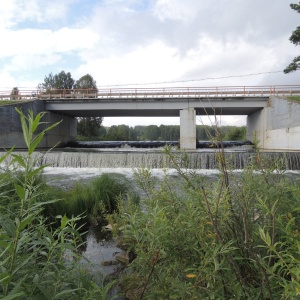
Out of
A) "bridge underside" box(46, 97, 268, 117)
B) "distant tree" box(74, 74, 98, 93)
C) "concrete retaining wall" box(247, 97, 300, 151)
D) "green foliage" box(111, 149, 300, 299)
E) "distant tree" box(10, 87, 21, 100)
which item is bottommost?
"green foliage" box(111, 149, 300, 299)

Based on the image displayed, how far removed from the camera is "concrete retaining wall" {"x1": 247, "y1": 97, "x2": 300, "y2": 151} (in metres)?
22.7

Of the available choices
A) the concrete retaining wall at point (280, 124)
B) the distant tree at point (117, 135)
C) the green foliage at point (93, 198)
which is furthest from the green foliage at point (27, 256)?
the distant tree at point (117, 135)

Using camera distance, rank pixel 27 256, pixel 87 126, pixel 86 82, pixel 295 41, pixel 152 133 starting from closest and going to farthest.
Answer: pixel 27 256 → pixel 295 41 → pixel 87 126 → pixel 86 82 → pixel 152 133

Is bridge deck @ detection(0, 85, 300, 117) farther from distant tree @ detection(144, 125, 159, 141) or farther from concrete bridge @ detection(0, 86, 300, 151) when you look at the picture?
distant tree @ detection(144, 125, 159, 141)

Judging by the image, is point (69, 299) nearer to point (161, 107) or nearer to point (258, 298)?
point (258, 298)

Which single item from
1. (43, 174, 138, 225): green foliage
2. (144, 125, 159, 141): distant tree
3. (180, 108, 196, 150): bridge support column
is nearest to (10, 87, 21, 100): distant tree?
(180, 108, 196, 150): bridge support column

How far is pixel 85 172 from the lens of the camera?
16.1m

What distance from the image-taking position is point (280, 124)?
2505 centimetres

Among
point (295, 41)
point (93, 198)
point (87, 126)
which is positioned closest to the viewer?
point (93, 198)

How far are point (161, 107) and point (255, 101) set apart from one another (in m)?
8.62

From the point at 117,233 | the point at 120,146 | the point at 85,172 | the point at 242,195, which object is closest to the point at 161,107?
the point at 120,146

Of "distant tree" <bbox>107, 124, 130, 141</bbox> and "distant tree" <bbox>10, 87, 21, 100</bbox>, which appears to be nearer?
"distant tree" <bbox>10, 87, 21, 100</bbox>

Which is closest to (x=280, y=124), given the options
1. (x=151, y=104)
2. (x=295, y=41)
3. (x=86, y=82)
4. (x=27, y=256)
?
(x=295, y=41)

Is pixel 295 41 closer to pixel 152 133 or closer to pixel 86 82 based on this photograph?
pixel 86 82
